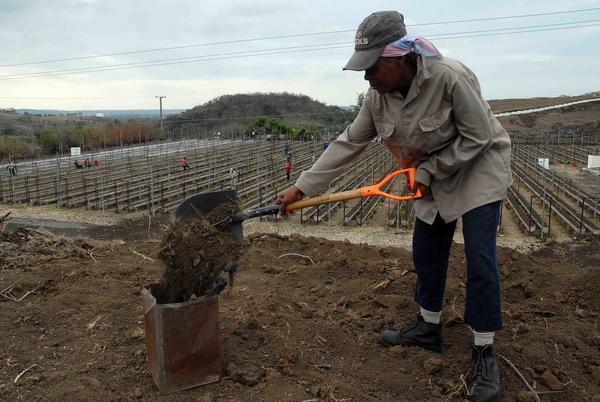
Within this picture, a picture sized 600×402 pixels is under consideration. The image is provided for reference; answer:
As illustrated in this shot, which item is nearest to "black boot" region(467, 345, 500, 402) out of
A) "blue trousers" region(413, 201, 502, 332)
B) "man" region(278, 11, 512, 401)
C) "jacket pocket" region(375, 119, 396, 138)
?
"man" region(278, 11, 512, 401)

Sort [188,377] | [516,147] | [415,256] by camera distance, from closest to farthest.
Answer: [188,377] < [415,256] < [516,147]

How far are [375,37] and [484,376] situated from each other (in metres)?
1.38

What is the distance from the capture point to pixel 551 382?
2.12m

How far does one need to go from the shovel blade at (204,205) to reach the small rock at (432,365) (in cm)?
98

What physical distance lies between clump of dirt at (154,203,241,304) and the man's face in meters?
0.89

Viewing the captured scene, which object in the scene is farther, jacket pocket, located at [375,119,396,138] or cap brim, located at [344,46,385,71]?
jacket pocket, located at [375,119,396,138]

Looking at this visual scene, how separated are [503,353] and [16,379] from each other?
6.89 feet

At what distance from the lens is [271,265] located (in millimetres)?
3916

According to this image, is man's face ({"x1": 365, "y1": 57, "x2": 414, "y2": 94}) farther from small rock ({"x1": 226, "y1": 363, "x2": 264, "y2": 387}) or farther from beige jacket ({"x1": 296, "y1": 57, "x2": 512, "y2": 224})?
small rock ({"x1": 226, "y1": 363, "x2": 264, "y2": 387})

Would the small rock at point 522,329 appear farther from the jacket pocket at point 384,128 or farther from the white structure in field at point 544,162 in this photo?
the white structure in field at point 544,162

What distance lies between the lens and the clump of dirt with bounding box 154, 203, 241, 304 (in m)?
2.29

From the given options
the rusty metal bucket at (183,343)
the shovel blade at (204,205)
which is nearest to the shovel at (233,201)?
the shovel blade at (204,205)

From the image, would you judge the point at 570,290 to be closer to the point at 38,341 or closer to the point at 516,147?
the point at 38,341

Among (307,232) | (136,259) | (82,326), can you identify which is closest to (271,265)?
(136,259)
